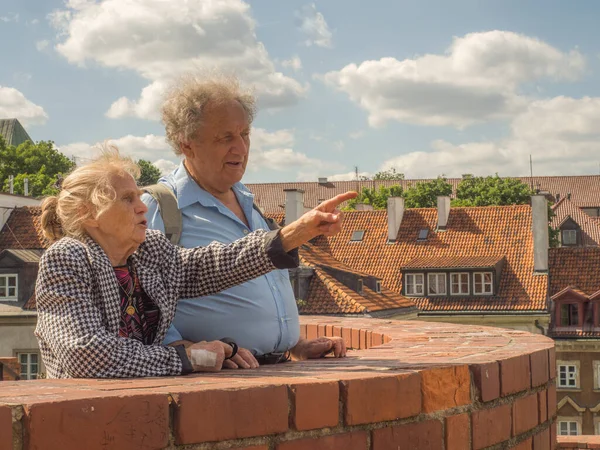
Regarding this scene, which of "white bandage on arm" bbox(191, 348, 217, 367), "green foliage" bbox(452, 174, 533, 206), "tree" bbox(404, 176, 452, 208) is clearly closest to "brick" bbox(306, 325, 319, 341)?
"white bandage on arm" bbox(191, 348, 217, 367)

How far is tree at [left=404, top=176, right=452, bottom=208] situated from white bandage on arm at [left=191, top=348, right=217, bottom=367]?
189ft

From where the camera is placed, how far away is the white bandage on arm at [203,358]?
9.80 feet

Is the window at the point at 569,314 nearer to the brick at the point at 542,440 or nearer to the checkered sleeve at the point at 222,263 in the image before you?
the brick at the point at 542,440

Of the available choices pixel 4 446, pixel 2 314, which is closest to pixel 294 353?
pixel 4 446

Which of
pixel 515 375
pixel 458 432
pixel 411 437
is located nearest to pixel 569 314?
pixel 515 375

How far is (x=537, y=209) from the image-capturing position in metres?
39.6

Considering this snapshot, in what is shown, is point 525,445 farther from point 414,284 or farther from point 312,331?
point 414,284

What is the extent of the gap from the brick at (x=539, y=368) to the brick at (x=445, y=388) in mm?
458

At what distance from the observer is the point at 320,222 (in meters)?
3.10

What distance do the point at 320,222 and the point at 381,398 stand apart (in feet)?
2.47

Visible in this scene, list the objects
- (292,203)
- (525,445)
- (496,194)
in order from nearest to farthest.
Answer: (525,445), (292,203), (496,194)

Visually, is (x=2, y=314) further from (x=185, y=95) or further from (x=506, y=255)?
(x=185, y=95)

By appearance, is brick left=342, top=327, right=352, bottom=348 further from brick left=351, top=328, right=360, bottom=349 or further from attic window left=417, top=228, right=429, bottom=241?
attic window left=417, top=228, right=429, bottom=241

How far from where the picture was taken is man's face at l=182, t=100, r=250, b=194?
3775 millimetres
